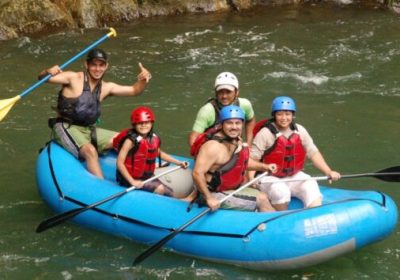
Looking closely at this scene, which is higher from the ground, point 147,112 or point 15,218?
point 147,112

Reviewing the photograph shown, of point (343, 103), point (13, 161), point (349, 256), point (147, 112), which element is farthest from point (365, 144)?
point (13, 161)

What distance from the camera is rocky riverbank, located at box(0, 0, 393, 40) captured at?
12.0 m

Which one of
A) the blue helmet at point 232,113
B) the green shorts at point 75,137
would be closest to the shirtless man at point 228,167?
the blue helmet at point 232,113

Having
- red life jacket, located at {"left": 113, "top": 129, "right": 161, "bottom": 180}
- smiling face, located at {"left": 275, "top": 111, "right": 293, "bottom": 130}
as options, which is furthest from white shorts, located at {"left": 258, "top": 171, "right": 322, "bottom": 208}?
red life jacket, located at {"left": 113, "top": 129, "right": 161, "bottom": 180}

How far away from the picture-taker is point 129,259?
5.23m

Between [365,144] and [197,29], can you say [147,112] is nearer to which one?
[365,144]

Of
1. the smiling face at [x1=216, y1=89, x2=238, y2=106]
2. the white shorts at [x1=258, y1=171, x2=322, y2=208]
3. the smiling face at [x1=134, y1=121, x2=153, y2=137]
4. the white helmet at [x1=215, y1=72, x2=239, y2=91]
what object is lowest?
the white shorts at [x1=258, y1=171, x2=322, y2=208]

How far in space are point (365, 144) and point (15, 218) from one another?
12.9ft

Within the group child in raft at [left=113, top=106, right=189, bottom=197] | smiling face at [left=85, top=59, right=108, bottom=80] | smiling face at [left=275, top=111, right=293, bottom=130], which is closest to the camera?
smiling face at [left=275, top=111, right=293, bottom=130]

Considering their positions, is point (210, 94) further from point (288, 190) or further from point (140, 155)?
point (288, 190)

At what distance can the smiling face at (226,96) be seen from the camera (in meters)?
5.60

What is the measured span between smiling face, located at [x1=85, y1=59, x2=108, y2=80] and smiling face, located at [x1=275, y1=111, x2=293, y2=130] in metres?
1.70

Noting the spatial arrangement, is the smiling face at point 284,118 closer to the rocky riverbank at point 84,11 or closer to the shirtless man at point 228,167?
the shirtless man at point 228,167

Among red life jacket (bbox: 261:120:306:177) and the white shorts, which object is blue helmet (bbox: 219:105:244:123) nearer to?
red life jacket (bbox: 261:120:306:177)
